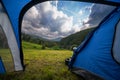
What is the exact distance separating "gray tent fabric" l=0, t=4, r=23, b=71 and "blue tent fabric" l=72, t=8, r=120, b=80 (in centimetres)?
192

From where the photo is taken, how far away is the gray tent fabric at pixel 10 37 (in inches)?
173

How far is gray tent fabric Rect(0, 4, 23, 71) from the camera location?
14.5 feet


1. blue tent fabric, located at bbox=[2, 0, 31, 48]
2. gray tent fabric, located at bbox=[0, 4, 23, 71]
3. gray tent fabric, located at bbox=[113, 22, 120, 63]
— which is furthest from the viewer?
gray tent fabric, located at bbox=[0, 4, 23, 71]

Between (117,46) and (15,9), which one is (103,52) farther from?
(15,9)

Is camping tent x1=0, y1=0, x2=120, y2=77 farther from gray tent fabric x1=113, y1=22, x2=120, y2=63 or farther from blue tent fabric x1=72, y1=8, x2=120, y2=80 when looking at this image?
gray tent fabric x1=113, y1=22, x2=120, y2=63

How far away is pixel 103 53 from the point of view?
4355 millimetres

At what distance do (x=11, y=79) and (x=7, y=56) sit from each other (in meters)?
0.62

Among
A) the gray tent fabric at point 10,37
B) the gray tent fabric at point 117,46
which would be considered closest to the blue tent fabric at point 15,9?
the gray tent fabric at point 10,37

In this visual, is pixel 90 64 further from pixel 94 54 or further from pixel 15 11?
pixel 15 11

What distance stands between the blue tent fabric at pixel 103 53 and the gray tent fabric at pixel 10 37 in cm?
192

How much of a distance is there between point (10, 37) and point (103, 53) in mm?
2399

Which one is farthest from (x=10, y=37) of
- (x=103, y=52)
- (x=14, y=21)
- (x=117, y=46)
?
(x=117, y=46)

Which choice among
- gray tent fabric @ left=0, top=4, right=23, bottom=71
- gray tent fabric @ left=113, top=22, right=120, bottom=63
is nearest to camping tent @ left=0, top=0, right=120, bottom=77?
gray tent fabric @ left=0, top=4, right=23, bottom=71

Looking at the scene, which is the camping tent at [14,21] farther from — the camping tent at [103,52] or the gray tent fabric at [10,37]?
the camping tent at [103,52]
